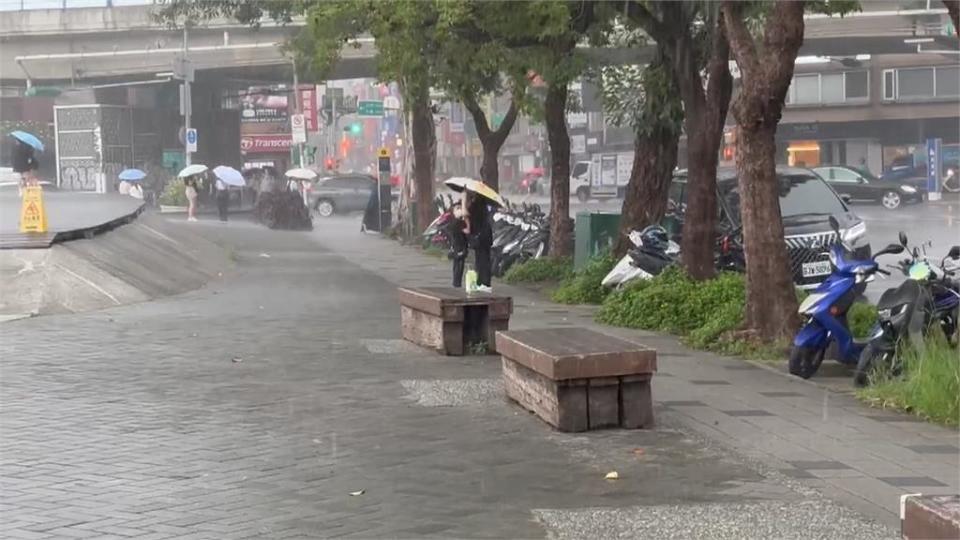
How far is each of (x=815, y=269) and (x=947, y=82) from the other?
44.6m

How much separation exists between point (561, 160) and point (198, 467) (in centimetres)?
1532

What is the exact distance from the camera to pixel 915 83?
5794 cm

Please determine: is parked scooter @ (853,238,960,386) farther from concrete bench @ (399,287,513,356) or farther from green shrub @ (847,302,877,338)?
concrete bench @ (399,287,513,356)

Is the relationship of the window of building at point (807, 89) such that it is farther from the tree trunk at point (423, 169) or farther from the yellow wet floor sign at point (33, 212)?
the yellow wet floor sign at point (33, 212)

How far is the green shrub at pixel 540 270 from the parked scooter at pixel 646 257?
13.4ft

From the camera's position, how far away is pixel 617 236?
63.6 feet

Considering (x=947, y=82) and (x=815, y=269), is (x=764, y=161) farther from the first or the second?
(x=947, y=82)

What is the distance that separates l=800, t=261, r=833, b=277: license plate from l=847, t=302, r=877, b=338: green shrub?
2.70 meters

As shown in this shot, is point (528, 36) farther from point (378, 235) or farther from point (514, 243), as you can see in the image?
point (378, 235)

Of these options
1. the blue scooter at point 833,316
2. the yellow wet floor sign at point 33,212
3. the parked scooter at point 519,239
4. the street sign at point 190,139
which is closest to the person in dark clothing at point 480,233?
the parked scooter at point 519,239

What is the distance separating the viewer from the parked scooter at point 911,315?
10758 mm

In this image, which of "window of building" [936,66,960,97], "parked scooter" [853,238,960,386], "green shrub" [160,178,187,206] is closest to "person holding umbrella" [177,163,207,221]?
"green shrub" [160,178,187,206]

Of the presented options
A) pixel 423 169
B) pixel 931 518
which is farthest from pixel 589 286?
pixel 423 169

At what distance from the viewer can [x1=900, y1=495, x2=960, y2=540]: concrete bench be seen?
453cm
